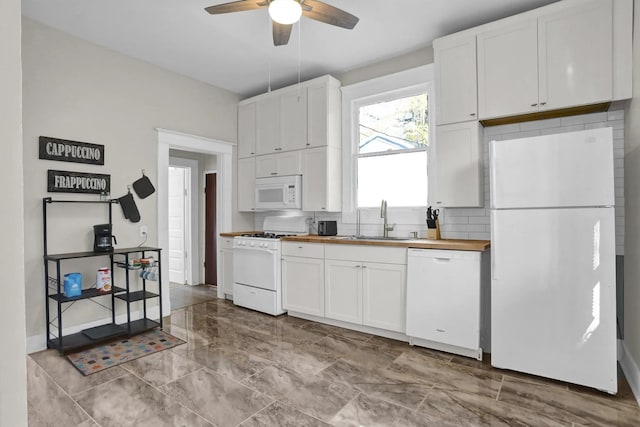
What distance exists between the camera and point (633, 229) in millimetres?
2510

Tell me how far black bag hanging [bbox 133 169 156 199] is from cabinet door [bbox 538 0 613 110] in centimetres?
381

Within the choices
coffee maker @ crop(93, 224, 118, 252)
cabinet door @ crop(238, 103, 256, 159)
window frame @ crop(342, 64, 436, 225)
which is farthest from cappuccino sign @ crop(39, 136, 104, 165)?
window frame @ crop(342, 64, 436, 225)

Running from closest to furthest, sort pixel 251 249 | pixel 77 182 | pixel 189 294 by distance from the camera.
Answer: pixel 77 182 < pixel 251 249 < pixel 189 294

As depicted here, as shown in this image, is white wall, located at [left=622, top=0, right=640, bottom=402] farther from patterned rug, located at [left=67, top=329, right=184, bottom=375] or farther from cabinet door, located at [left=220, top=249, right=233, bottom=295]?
cabinet door, located at [left=220, top=249, right=233, bottom=295]

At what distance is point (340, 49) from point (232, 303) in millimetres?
3299

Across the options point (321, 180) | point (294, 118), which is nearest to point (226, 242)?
point (321, 180)

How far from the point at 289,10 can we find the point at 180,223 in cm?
439

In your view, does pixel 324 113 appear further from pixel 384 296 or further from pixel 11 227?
pixel 11 227

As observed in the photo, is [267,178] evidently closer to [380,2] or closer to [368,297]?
[368,297]

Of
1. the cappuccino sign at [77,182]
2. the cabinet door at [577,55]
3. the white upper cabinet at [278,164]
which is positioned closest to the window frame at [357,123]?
the white upper cabinet at [278,164]

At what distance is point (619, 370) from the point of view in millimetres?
2686

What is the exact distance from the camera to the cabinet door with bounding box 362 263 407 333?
3.22 meters

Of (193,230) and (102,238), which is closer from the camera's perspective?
(102,238)

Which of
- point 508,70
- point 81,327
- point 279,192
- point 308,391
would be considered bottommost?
point 308,391
